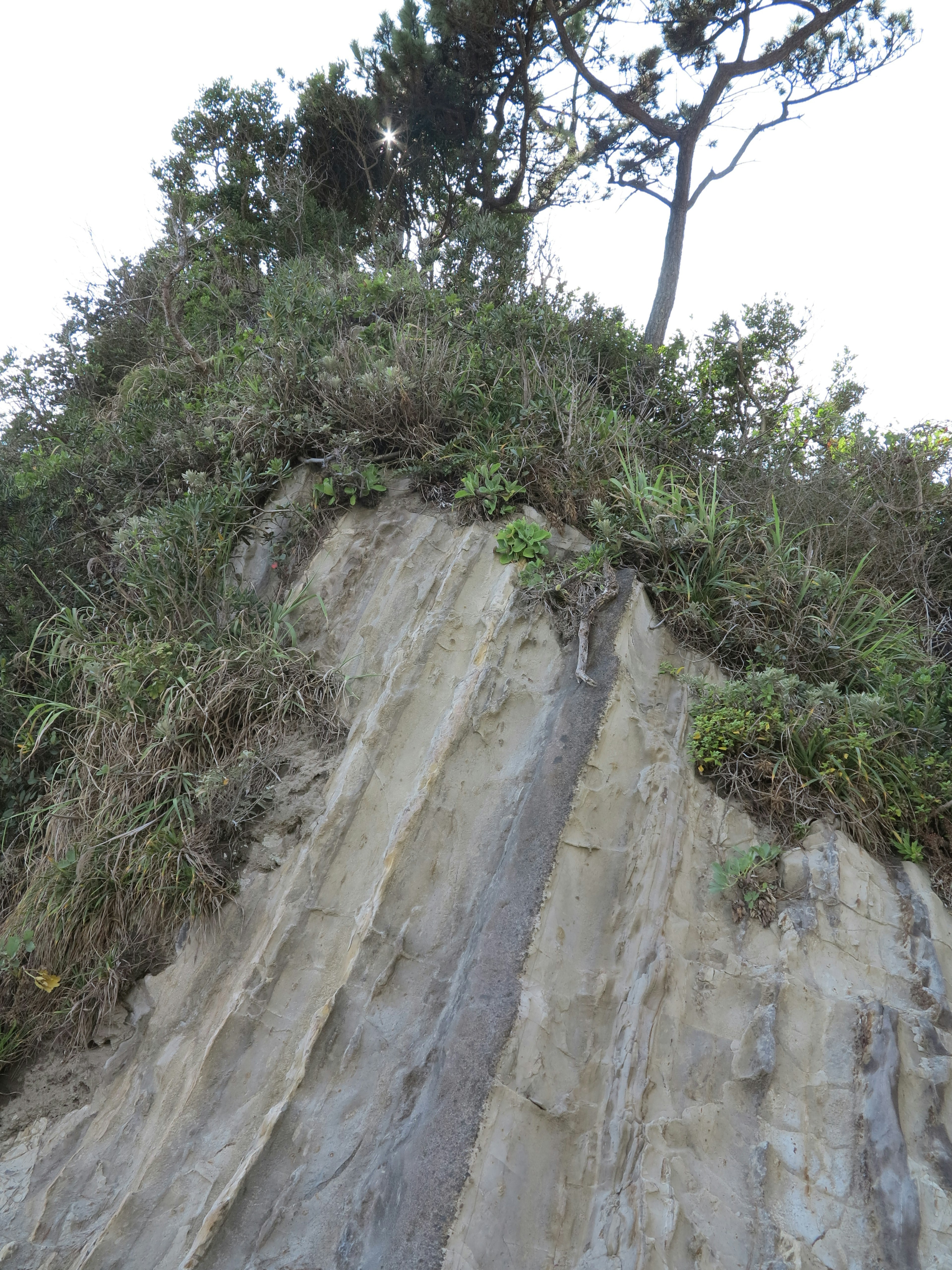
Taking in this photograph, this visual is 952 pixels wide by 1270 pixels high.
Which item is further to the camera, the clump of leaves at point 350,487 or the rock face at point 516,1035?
the clump of leaves at point 350,487

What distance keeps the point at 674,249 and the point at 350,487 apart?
21.2 feet

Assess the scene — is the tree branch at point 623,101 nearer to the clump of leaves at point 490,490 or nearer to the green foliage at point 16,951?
the clump of leaves at point 490,490

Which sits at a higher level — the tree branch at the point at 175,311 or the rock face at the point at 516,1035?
the tree branch at the point at 175,311

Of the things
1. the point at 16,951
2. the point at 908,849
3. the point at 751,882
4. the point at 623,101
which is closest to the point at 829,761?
the point at 908,849

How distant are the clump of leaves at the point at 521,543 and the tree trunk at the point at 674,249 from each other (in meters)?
5.19

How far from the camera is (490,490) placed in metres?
4.50

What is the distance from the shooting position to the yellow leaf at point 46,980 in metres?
3.69

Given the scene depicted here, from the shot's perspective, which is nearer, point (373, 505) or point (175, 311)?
point (373, 505)

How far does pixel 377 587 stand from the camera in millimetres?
4449

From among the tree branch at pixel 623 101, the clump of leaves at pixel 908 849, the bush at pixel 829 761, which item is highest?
the tree branch at pixel 623 101

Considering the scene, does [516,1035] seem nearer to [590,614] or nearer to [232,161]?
[590,614]

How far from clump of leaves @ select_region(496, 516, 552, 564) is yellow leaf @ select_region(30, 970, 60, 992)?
10.4 feet

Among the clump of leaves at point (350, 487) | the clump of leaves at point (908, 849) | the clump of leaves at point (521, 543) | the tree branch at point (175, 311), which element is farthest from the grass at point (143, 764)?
the clump of leaves at point (908, 849)

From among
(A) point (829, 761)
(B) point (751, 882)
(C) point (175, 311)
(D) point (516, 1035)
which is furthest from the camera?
(C) point (175, 311)
